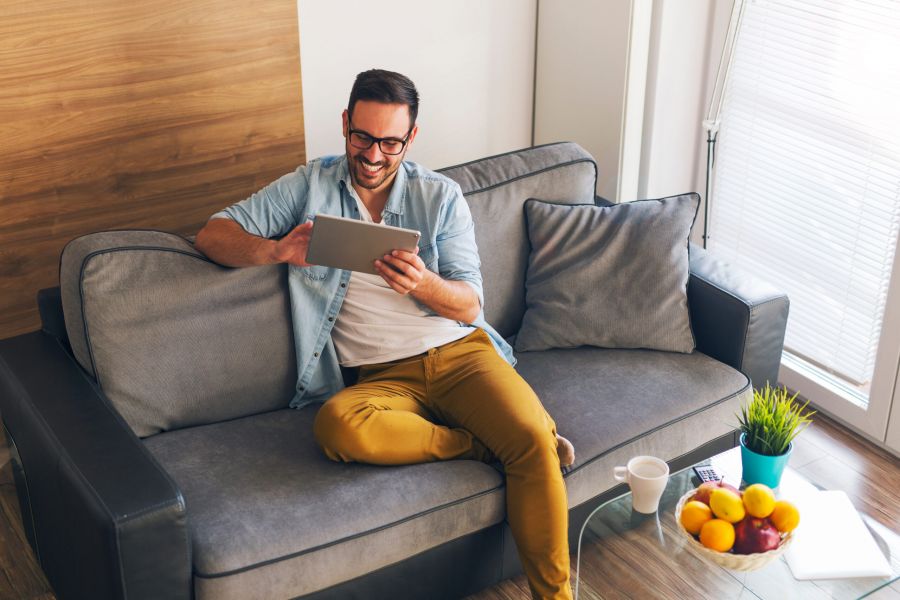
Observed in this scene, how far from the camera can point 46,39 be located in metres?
2.48

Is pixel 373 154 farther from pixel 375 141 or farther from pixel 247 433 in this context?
pixel 247 433

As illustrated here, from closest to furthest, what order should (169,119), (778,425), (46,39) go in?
1. (778,425)
2. (46,39)
3. (169,119)

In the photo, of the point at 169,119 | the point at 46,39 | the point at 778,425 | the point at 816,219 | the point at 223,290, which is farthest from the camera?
the point at 816,219

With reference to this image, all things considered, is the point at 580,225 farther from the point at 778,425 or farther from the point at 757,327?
the point at 778,425

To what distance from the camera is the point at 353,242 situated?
2.11 meters

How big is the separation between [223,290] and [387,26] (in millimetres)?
1193

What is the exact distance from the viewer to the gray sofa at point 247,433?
1869 mm

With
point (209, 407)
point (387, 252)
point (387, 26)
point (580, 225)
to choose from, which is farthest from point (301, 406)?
point (387, 26)

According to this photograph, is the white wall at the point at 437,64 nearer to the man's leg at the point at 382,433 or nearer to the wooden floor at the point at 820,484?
the man's leg at the point at 382,433

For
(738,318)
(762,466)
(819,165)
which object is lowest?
(762,466)

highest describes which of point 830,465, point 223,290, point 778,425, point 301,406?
point 223,290

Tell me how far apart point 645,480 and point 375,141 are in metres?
0.99

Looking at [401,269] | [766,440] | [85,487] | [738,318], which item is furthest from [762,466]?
[85,487]

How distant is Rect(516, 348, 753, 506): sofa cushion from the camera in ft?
7.55
